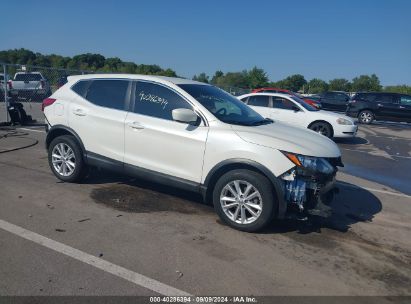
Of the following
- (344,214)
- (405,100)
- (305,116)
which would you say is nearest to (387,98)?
(405,100)

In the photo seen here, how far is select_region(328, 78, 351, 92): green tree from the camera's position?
102019mm

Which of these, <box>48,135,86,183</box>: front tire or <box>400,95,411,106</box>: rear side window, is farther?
<box>400,95,411,106</box>: rear side window

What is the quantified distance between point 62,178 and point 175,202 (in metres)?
1.97

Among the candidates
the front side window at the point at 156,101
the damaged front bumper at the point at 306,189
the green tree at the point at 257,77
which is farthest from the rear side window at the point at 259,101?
the green tree at the point at 257,77

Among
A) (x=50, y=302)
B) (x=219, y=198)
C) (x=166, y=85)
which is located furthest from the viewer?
(x=166, y=85)

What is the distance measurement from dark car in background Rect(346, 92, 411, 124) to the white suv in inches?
658

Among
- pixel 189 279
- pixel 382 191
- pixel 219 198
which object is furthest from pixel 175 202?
pixel 382 191

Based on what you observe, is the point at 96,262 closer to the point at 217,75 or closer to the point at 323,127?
the point at 323,127

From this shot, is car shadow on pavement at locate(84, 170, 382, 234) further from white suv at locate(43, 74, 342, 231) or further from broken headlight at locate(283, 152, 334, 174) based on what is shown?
broken headlight at locate(283, 152, 334, 174)

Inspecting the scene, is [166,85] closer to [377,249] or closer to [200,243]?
[200,243]

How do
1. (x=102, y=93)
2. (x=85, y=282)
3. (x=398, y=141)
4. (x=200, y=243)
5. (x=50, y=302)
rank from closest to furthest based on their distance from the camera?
1. (x=50, y=302)
2. (x=85, y=282)
3. (x=200, y=243)
4. (x=102, y=93)
5. (x=398, y=141)

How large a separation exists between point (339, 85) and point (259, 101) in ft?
326

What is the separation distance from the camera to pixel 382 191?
22.5 ft

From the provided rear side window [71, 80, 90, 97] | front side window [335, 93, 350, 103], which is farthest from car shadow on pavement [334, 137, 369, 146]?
front side window [335, 93, 350, 103]
